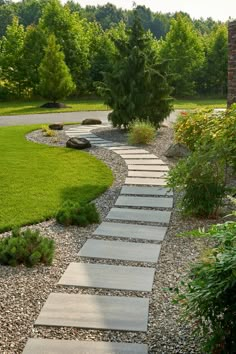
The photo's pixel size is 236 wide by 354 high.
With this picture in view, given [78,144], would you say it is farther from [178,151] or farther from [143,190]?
[143,190]

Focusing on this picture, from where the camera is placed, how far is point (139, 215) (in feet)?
19.0

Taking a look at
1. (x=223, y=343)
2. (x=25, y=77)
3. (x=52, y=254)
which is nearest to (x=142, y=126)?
(x=52, y=254)

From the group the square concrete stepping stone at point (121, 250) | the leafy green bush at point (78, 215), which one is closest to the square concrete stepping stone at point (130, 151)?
the leafy green bush at point (78, 215)

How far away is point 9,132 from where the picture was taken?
47.1 feet

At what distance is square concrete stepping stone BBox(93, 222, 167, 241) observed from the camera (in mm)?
5043

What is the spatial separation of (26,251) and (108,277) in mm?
895

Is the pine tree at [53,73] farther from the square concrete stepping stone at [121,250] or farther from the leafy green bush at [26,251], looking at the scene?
the leafy green bush at [26,251]

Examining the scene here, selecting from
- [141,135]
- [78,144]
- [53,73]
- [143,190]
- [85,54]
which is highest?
[85,54]

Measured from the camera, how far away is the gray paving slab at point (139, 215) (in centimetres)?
566

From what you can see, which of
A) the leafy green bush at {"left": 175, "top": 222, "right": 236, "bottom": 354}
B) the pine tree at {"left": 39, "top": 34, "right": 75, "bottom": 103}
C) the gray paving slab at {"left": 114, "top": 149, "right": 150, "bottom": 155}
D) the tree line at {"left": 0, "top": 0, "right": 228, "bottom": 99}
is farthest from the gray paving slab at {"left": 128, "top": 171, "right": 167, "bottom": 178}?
the tree line at {"left": 0, "top": 0, "right": 228, "bottom": 99}

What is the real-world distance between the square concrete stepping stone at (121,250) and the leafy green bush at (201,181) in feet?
3.87

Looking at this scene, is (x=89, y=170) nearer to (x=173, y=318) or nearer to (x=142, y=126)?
(x=142, y=126)

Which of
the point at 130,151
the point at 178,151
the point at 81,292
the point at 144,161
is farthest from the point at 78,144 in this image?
the point at 81,292

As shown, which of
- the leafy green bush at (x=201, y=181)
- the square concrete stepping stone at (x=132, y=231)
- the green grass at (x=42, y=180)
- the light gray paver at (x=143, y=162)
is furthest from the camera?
the light gray paver at (x=143, y=162)
